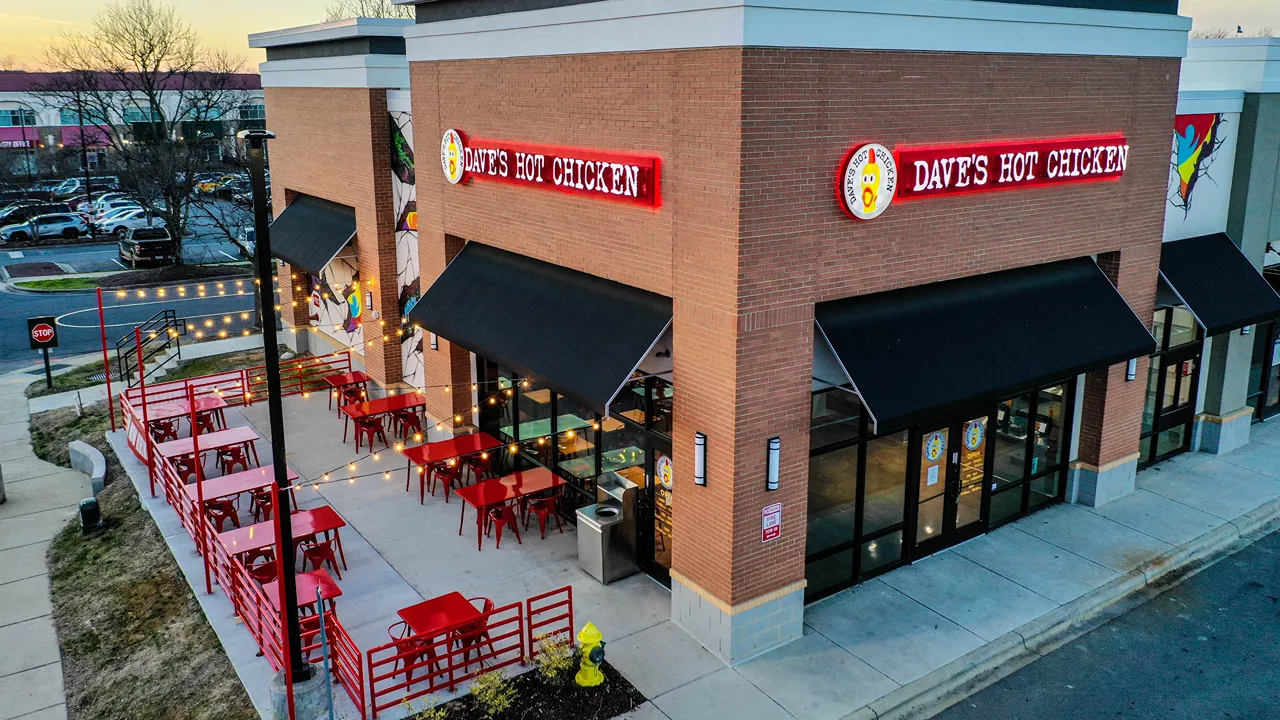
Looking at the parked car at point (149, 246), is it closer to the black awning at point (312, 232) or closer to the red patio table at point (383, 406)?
the black awning at point (312, 232)

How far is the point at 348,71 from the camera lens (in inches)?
816

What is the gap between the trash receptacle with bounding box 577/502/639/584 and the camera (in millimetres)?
13727

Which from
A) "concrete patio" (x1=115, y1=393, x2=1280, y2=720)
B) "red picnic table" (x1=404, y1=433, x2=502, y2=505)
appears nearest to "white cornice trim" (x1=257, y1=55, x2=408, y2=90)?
"red picnic table" (x1=404, y1=433, x2=502, y2=505)

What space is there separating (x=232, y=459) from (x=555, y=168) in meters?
9.38

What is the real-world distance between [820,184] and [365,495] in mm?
10227

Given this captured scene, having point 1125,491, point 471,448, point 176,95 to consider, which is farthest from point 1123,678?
point 176,95

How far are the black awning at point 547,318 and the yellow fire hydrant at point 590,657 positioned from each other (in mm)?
2635

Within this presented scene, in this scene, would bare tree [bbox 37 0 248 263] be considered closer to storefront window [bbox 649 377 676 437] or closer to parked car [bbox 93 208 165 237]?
parked car [bbox 93 208 165 237]

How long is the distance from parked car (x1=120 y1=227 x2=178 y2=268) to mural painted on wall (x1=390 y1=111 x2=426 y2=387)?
83.5 feet

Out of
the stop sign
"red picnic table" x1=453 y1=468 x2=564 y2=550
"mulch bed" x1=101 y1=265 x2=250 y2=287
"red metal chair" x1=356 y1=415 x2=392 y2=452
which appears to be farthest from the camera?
"mulch bed" x1=101 y1=265 x2=250 y2=287

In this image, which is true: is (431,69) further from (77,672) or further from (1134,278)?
(1134,278)

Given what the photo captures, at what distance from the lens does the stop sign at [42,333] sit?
76.7 feet

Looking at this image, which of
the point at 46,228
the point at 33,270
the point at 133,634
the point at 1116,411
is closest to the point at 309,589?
the point at 133,634

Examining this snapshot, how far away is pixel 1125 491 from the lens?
55.6 feet
